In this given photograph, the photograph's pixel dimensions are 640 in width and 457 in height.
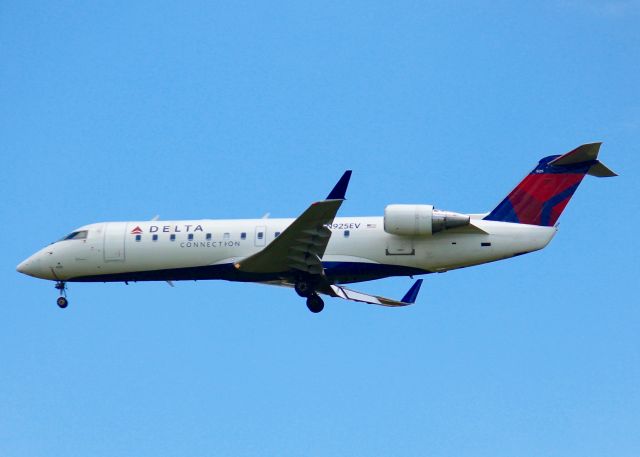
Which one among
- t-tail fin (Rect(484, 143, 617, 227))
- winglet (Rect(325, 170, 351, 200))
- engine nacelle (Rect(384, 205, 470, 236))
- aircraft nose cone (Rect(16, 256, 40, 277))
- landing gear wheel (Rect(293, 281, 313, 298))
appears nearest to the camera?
winglet (Rect(325, 170, 351, 200))

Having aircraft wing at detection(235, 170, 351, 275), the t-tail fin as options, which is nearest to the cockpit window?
aircraft wing at detection(235, 170, 351, 275)

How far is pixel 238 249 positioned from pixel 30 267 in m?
7.26

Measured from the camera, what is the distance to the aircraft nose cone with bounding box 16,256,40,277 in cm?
3691

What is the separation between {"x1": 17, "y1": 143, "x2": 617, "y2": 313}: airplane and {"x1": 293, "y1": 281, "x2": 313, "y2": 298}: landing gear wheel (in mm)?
29

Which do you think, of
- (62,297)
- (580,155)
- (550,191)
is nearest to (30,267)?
(62,297)

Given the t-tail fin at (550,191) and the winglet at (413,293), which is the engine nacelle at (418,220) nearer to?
the t-tail fin at (550,191)

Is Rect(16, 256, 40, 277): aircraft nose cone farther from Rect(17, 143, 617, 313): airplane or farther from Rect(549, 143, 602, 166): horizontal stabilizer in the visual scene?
Rect(549, 143, 602, 166): horizontal stabilizer

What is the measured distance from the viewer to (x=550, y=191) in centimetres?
3306

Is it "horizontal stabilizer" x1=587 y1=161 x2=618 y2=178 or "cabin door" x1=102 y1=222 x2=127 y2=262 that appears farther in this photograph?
"cabin door" x1=102 y1=222 x2=127 y2=262

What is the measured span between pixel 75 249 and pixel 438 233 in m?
11.5

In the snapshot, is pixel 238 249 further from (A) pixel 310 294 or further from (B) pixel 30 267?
(B) pixel 30 267

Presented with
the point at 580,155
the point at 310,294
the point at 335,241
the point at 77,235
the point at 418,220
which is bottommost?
the point at 310,294

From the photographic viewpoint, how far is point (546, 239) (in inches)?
1277

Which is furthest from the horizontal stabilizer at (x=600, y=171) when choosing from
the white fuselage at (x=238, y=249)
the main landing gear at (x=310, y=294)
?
the main landing gear at (x=310, y=294)
